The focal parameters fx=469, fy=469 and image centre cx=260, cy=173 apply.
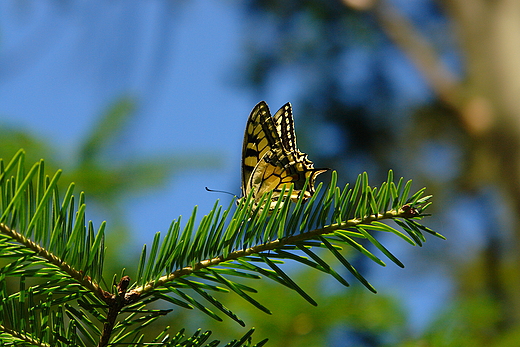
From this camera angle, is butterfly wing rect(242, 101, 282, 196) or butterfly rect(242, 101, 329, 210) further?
butterfly wing rect(242, 101, 282, 196)

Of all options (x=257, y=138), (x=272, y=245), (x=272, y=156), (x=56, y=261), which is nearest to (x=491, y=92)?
(x=257, y=138)

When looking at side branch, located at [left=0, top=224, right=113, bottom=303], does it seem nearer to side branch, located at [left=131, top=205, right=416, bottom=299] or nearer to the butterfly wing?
side branch, located at [left=131, top=205, right=416, bottom=299]

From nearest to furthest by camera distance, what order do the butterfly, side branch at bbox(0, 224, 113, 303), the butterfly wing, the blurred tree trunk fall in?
side branch at bbox(0, 224, 113, 303)
the butterfly
the butterfly wing
the blurred tree trunk

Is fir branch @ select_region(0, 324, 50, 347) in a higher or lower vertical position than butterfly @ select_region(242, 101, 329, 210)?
lower

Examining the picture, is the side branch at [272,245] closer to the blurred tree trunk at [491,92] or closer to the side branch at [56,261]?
the side branch at [56,261]

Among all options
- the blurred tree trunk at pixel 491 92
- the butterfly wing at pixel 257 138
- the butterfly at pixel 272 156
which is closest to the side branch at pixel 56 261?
the butterfly at pixel 272 156

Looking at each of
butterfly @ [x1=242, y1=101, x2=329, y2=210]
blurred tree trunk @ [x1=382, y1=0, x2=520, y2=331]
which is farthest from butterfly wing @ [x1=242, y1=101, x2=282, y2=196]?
blurred tree trunk @ [x1=382, y1=0, x2=520, y2=331]

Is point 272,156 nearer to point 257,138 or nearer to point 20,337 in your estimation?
point 257,138

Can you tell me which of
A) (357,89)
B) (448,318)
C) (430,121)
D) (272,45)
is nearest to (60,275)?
(448,318)

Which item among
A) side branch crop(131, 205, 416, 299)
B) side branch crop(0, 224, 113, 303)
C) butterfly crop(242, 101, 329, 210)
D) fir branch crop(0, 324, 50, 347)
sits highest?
butterfly crop(242, 101, 329, 210)
